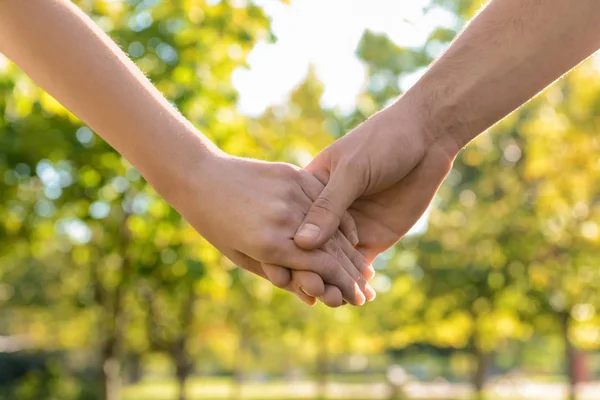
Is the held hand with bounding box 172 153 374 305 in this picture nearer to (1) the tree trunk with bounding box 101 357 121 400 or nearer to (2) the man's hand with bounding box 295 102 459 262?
(2) the man's hand with bounding box 295 102 459 262

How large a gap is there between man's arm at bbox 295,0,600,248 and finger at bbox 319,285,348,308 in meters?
0.15

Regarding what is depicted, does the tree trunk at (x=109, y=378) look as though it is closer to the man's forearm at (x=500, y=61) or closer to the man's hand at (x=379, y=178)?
the man's hand at (x=379, y=178)

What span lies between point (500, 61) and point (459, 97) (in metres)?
0.16

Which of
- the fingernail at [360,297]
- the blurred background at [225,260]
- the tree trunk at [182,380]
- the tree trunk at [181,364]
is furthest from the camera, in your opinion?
the tree trunk at [181,364]

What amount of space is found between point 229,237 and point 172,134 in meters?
0.34

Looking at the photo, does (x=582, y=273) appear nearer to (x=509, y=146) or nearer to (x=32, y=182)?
(x=509, y=146)

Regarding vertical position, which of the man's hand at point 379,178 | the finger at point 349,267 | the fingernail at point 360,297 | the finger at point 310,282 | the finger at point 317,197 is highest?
the man's hand at point 379,178

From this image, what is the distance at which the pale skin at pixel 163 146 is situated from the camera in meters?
2.10

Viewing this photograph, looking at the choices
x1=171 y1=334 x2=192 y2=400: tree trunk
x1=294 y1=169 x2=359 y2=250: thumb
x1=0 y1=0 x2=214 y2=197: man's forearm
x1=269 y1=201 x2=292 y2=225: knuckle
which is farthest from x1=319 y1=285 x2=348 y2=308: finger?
x1=171 y1=334 x2=192 y2=400: tree trunk

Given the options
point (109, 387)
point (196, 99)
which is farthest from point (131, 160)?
point (109, 387)

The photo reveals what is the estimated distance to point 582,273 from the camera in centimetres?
1352

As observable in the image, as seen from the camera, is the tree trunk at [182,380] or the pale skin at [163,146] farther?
the tree trunk at [182,380]

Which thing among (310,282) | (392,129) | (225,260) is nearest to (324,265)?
(310,282)

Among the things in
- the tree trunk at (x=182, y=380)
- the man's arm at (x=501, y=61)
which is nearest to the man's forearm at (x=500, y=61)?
the man's arm at (x=501, y=61)
